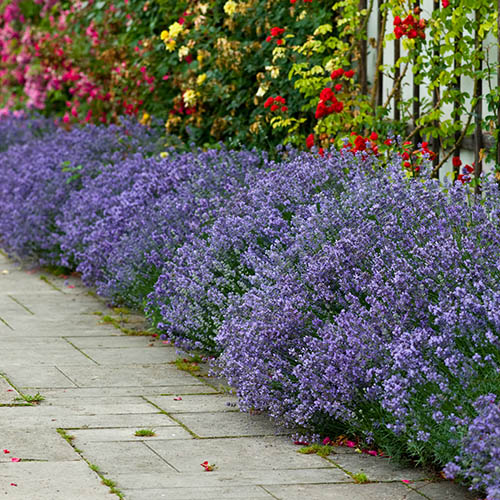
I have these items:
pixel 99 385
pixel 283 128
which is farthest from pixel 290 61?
pixel 99 385

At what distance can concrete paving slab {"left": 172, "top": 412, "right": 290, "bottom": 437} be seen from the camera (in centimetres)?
404

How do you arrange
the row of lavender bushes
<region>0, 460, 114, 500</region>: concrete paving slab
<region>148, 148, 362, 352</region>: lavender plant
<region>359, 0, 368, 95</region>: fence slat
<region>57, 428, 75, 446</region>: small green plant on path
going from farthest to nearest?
<region>359, 0, 368, 95</region>: fence slat
<region>148, 148, 362, 352</region>: lavender plant
<region>57, 428, 75, 446</region>: small green plant on path
the row of lavender bushes
<region>0, 460, 114, 500</region>: concrete paving slab

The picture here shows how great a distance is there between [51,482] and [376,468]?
3.67 feet

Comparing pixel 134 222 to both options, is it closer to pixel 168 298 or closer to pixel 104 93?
pixel 168 298

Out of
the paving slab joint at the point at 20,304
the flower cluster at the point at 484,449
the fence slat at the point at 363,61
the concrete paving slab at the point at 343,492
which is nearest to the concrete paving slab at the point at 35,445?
the concrete paving slab at the point at 343,492

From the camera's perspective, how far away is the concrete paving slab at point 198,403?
4.34m

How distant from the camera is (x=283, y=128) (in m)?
8.17

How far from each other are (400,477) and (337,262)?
992 millimetres

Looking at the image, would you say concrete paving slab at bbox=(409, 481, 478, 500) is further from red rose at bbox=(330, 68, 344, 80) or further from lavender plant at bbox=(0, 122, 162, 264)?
lavender plant at bbox=(0, 122, 162, 264)

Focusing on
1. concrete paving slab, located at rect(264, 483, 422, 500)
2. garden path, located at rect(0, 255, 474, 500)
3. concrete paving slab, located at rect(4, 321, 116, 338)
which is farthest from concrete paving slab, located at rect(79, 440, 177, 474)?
concrete paving slab, located at rect(4, 321, 116, 338)

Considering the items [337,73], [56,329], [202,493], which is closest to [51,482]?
[202,493]

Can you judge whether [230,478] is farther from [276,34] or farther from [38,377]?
[276,34]

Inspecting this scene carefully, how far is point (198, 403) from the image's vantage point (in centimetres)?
445

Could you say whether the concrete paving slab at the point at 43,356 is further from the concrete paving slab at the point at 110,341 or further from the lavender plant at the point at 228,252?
the lavender plant at the point at 228,252
